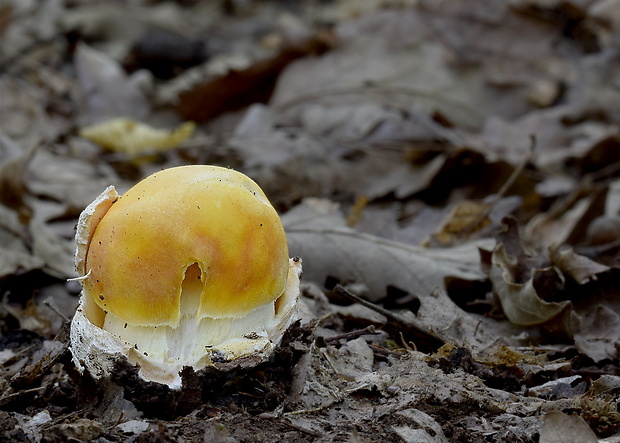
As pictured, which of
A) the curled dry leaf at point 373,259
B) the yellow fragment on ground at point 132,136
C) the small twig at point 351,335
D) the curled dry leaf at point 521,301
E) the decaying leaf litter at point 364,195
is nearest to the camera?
the decaying leaf litter at point 364,195

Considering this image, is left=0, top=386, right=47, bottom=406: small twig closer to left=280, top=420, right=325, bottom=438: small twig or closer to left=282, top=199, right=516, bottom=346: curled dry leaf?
left=280, top=420, right=325, bottom=438: small twig

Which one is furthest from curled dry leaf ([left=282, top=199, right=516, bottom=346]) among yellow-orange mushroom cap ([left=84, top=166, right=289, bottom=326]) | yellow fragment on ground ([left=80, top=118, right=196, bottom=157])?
yellow fragment on ground ([left=80, top=118, right=196, bottom=157])

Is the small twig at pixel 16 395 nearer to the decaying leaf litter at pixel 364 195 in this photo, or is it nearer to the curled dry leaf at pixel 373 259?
the decaying leaf litter at pixel 364 195

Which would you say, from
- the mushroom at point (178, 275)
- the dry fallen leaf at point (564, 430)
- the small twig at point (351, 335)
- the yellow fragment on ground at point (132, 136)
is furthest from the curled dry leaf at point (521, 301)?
the yellow fragment on ground at point (132, 136)

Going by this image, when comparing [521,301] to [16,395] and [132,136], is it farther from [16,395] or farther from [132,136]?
[132,136]

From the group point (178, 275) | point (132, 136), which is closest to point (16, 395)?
point (178, 275)

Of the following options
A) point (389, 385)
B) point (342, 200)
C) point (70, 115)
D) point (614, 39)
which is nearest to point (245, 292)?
point (389, 385)

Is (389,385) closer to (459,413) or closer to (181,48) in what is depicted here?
(459,413)
